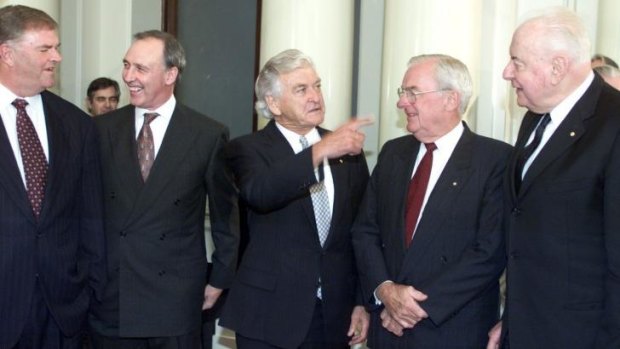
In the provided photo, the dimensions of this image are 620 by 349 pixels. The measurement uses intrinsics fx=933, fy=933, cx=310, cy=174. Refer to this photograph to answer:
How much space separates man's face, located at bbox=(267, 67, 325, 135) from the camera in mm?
3596

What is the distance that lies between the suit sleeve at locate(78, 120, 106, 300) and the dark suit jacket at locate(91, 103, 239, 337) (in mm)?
61

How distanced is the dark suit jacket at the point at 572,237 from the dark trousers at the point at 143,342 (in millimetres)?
1318

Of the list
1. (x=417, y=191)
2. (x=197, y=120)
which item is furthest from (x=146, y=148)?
(x=417, y=191)

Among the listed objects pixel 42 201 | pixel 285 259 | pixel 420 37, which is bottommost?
pixel 285 259

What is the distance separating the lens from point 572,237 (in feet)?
9.32

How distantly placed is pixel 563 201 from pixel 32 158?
1.84m

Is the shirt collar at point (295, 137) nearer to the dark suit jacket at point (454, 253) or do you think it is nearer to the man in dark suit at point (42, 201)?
the dark suit jacket at point (454, 253)

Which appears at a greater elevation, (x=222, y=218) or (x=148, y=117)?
(x=148, y=117)

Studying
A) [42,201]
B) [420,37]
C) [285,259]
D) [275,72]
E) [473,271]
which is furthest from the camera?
[420,37]

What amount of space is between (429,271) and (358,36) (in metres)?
2.63

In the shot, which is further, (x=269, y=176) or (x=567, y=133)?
(x=269, y=176)

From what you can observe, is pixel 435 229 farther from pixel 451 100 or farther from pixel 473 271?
pixel 451 100

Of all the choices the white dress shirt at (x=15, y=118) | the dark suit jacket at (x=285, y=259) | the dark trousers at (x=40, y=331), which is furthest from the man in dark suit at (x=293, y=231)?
the white dress shirt at (x=15, y=118)

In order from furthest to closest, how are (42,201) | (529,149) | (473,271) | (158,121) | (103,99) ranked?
(103,99)
(158,121)
(42,201)
(473,271)
(529,149)
